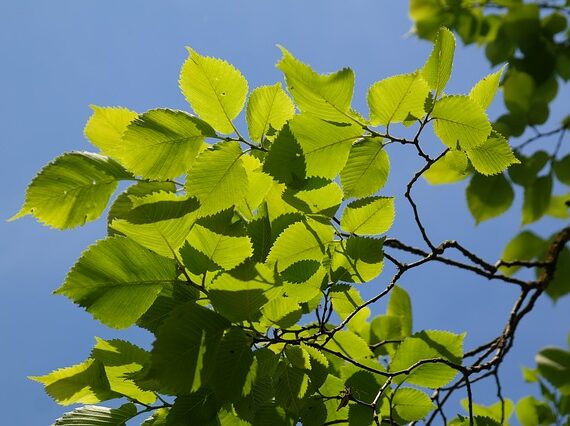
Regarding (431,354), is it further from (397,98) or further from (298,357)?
(397,98)

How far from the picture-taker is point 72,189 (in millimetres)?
776

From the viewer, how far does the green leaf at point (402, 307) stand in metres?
1.38

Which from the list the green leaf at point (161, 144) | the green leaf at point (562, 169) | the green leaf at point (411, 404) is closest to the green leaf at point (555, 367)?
the green leaf at point (562, 169)

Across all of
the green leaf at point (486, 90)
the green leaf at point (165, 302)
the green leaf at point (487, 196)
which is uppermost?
the green leaf at point (487, 196)

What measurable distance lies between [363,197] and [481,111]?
18cm

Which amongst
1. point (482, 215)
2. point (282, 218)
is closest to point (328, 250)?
point (282, 218)

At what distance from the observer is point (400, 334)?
1362mm

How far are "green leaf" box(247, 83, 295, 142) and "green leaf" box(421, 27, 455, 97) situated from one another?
0.61 feet

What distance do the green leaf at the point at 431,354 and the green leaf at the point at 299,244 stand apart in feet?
0.80

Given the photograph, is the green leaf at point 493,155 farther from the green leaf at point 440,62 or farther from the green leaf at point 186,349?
the green leaf at point 186,349

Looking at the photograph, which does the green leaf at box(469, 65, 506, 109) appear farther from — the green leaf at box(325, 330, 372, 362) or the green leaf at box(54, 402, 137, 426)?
the green leaf at box(54, 402, 137, 426)

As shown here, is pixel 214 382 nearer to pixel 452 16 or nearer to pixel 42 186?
pixel 42 186

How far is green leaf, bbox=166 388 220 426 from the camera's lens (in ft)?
2.31

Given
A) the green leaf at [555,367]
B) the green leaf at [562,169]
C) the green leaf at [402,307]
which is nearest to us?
the green leaf at [402,307]
